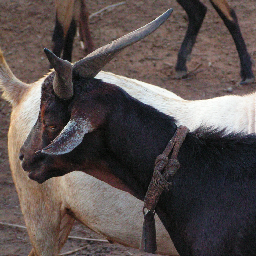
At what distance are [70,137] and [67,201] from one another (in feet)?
3.70

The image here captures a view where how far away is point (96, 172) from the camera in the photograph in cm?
275

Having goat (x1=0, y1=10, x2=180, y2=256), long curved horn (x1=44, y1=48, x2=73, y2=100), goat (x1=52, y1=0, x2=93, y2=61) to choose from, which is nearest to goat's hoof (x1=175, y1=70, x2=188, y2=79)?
goat (x1=52, y1=0, x2=93, y2=61)

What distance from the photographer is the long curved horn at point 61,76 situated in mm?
2363

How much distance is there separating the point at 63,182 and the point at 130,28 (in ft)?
17.6

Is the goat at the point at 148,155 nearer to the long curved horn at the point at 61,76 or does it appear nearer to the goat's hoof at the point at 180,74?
the long curved horn at the point at 61,76

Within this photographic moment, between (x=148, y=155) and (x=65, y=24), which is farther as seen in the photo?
(x=65, y=24)

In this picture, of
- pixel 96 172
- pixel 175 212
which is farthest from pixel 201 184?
pixel 96 172

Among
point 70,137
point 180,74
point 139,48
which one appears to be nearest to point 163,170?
point 70,137

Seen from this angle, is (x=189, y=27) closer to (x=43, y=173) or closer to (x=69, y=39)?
(x=69, y=39)

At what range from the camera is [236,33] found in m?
6.63

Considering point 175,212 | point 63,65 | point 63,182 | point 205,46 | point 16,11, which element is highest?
point 63,65

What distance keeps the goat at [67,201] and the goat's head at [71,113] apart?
582 millimetres

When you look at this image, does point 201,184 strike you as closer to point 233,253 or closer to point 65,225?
point 233,253

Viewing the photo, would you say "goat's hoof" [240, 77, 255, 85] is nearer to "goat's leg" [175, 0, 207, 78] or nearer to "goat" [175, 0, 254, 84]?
"goat" [175, 0, 254, 84]
